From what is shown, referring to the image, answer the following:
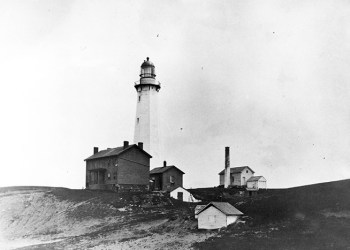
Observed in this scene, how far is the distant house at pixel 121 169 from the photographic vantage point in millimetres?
55969

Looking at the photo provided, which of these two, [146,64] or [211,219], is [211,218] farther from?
[146,64]

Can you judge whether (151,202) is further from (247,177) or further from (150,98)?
(247,177)

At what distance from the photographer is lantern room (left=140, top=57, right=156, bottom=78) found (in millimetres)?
65738

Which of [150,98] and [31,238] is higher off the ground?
[150,98]

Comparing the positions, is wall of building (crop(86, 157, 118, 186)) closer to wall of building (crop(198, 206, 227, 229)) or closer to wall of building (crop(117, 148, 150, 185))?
wall of building (crop(117, 148, 150, 185))

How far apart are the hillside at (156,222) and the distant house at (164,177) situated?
8962 mm

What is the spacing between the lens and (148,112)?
65.1m

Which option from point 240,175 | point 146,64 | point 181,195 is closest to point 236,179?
point 240,175

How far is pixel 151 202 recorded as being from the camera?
2005 inches

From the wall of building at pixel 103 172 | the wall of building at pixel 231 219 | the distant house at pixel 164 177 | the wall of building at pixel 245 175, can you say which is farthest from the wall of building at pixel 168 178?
the wall of building at pixel 231 219

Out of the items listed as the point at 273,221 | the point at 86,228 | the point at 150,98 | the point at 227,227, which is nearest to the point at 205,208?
the point at 227,227

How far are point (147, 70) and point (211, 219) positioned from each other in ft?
108

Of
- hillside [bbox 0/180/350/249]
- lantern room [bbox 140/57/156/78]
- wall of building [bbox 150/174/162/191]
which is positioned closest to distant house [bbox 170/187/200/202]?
hillside [bbox 0/180/350/249]

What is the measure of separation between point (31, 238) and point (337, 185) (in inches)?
1181
